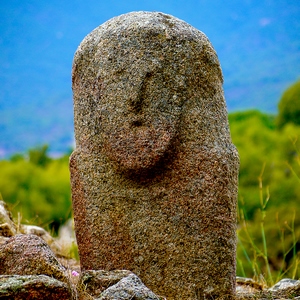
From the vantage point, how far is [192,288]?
4.88 m

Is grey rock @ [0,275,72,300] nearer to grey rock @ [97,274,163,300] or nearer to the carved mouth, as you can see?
grey rock @ [97,274,163,300]

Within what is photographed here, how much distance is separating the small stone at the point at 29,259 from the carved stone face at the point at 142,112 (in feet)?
2.95

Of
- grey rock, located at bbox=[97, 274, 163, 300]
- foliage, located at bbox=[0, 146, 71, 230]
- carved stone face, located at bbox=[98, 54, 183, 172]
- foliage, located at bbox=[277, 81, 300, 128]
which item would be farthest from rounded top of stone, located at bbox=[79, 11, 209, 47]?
foliage, located at bbox=[277, 81, 300, 128]

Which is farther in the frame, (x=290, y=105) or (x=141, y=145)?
(x=290, y=105)

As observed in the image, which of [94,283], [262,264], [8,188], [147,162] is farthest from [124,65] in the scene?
[8,188]

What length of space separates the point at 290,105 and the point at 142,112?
22309 millimetres

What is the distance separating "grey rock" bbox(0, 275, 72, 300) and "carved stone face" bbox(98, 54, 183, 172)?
4.08 feet

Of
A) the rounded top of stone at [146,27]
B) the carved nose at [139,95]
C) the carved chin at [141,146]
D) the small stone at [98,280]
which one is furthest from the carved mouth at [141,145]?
the small stone at [98,280]

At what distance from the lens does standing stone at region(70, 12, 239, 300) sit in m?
4.82

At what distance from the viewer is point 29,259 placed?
4375 millimetres

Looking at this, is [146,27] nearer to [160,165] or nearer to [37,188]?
[160,165]

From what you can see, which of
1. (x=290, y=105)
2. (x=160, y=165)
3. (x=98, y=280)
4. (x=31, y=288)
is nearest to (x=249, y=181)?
Answer: (x=290, y=105)

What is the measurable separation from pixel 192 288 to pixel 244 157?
1868cm

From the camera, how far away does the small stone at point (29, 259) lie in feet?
14.2
